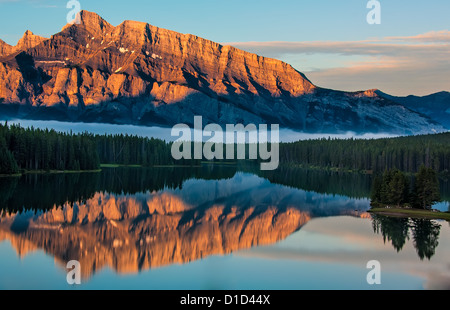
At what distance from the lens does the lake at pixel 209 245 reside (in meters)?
41.7

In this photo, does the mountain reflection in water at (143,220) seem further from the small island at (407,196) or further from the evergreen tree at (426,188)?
the evergreen tree at (426,188)

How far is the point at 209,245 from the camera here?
56.5 m

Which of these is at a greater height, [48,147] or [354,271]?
[48,147]

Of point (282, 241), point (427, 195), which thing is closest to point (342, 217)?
point (427, 195)

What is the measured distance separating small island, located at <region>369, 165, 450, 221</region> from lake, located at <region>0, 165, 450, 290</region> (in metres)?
4.15

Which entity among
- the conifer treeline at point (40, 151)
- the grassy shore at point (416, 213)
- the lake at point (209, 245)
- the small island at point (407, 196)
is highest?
the conifer treeline at point (40, 151)

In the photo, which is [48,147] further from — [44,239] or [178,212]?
[44,239]

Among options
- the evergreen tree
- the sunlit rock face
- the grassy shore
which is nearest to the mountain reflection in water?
the sunlit rock face

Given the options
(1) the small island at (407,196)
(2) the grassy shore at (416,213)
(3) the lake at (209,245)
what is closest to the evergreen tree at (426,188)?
(1) the small island at (407,196)

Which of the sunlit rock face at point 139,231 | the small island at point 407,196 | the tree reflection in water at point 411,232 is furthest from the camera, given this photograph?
the small island at point 407,196

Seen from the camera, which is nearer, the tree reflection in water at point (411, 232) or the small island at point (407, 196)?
the tree reflection in water at point (411, 232)

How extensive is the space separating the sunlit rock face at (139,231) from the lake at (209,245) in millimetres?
117
